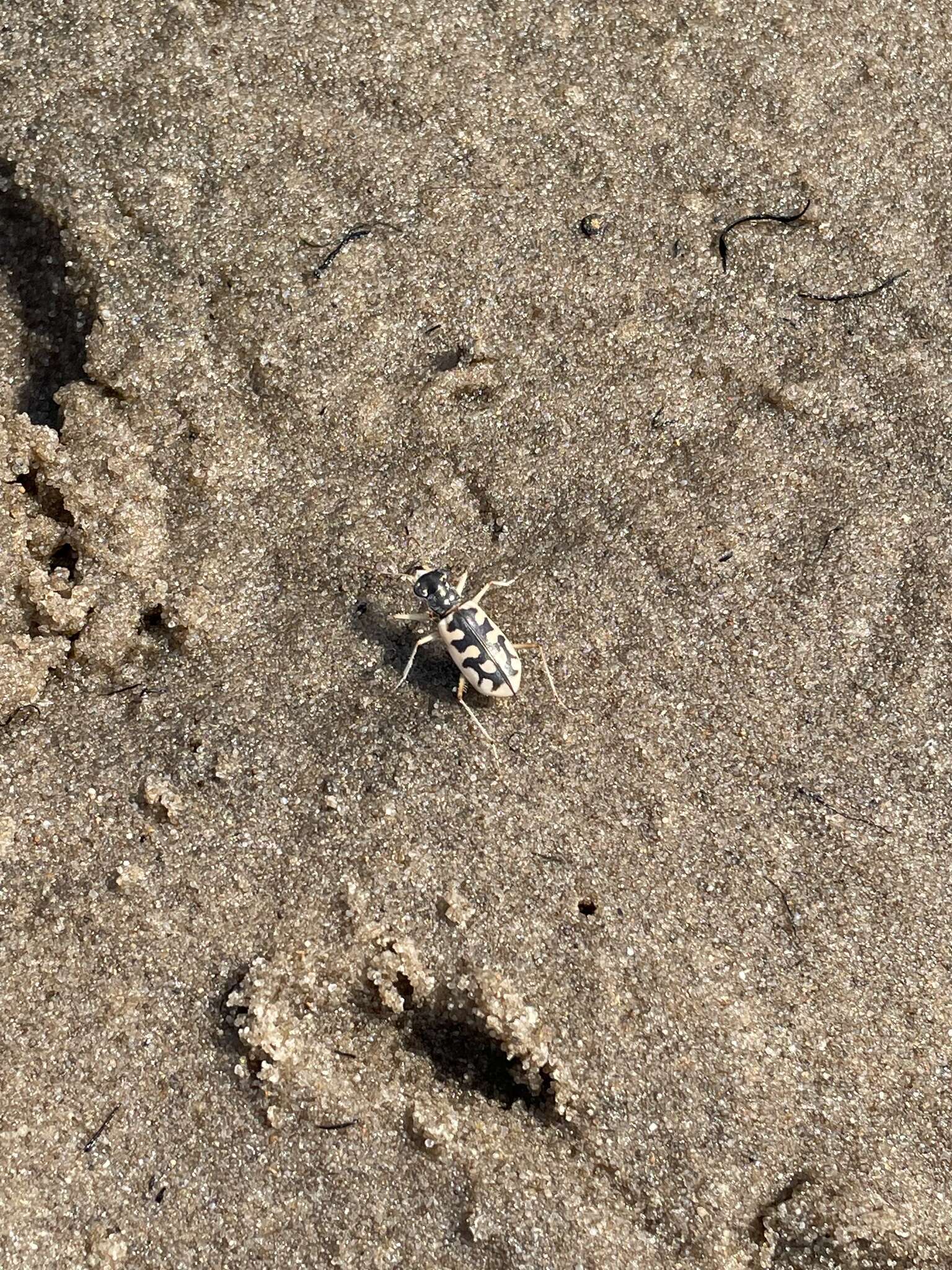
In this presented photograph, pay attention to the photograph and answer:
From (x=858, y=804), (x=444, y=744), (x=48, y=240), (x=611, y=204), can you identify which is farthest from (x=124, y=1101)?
(x=611, y=204)

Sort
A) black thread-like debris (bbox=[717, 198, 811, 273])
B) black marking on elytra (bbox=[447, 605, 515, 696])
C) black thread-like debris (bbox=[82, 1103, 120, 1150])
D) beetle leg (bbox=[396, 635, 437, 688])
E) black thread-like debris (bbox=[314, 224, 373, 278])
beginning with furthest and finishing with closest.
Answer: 1. black thread-like debris (bbox=[717, 198, 811, 273])
2. black thread-like debris (bbox=[314, 224, 373, 278])
3. beetle leg (bbox=[396, 635, 437, 688])
4. black marking on elytra (bbox=[447, 605, 515, 696])
5. black thread-like debris (bbox=[82, 1103, 120, 1150])

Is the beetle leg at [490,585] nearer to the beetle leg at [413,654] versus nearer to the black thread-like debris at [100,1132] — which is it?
the beetle leg at [413,654]

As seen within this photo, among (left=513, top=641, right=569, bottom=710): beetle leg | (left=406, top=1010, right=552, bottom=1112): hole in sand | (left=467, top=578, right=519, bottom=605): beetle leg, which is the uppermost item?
(left=467, top=578, right=519, bottom=605): beetle leg

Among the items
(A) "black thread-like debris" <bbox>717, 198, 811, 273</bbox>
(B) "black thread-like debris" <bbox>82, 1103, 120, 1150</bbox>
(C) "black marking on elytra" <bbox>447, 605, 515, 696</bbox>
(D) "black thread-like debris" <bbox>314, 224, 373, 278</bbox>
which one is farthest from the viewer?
Answer: (A) "black thread-like debris" <bbox>717, 198, 811, 273</bbox>

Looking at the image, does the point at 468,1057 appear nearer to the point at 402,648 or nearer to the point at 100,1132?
the point at 100,1132

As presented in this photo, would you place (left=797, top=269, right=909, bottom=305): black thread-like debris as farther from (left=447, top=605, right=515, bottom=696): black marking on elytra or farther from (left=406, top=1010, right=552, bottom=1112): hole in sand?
(left=406, top=1010, right=552, bottom=1112): hole in sand

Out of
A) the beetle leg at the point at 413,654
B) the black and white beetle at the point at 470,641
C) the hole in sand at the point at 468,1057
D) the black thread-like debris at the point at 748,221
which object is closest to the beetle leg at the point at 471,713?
the black and white beetle at the point at 470,641

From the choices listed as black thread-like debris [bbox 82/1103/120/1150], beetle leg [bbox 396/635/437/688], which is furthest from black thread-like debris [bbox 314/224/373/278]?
black thread-like debris [bbox 82/1103/120/1150]
